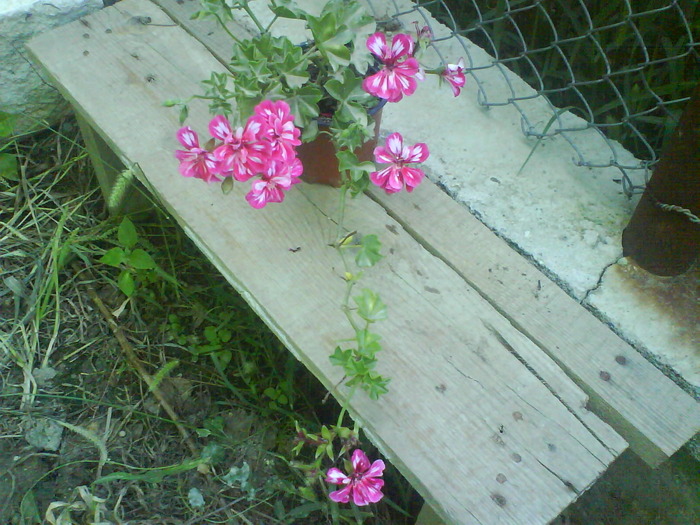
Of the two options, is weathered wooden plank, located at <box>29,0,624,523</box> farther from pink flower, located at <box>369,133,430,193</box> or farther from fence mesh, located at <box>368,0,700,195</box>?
fence mesh, located at <box>368,0,700,195</box>

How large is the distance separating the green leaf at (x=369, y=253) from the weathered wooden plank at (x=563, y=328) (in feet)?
0.57

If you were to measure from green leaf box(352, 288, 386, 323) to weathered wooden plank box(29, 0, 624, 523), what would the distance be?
0.32ft

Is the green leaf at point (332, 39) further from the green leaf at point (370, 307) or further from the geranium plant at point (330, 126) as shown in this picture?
the green leaf at point (370, 307)

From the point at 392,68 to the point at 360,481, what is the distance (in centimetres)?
65

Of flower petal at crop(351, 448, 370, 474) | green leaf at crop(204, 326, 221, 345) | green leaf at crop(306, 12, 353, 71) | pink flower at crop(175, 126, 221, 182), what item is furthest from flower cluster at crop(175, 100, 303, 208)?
green leaf at crop(204, 326, 221, 345)

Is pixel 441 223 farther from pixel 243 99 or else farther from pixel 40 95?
pixel 40 95

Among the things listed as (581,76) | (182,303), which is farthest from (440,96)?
(182,303)

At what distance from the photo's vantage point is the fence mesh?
1.56 meters

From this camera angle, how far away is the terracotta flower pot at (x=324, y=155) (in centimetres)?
122

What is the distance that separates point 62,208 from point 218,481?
85 cm

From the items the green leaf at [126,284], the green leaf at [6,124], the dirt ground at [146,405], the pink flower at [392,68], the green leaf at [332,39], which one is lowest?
the dirt ground at [146,405]

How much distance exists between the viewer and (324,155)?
1262 millimetres

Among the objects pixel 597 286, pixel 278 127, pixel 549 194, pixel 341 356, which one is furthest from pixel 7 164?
pixel 597 286

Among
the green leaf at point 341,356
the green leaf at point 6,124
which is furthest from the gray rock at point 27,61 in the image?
the green leaf at point 341,356
